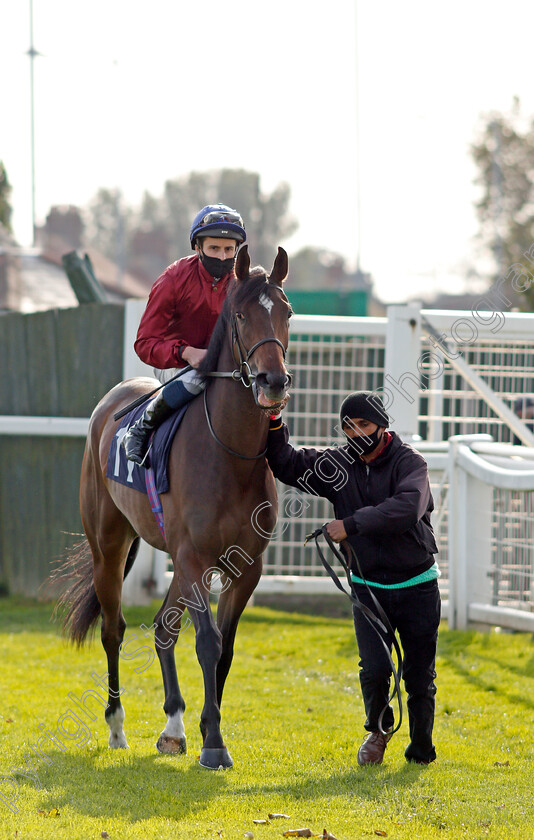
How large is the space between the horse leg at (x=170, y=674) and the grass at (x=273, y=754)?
3.6 inches

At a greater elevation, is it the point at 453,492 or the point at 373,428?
the point at 373,428

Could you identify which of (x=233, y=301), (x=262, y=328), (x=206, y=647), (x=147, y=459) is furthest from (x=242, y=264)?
(x=206, y=647)

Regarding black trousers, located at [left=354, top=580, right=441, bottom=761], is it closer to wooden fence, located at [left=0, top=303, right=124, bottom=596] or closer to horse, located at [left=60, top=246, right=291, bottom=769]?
horse, located at [left=60, top=246, right=291, bottom=769]

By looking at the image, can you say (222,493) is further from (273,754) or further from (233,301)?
(273,754)

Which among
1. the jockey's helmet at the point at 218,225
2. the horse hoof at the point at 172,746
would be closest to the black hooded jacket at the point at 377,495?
the jockey's helmet at the point at 218,225

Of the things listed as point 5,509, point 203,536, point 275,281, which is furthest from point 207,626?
point 5,509

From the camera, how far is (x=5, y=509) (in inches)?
348

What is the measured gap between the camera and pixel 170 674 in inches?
191

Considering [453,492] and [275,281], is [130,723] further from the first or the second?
[453,492]

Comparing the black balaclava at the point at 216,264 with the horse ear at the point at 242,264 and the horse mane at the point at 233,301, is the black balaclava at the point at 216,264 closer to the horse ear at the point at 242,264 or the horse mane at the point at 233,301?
the horse mane at the point at 233,301

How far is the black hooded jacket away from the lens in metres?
4.27

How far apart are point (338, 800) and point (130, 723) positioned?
1.71 meters

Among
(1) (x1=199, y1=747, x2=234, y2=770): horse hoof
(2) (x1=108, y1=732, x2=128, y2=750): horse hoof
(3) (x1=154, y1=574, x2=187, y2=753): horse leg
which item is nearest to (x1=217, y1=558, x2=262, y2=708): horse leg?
(3) (x1=154, y1=574, x2=187, y2=753): horse leg

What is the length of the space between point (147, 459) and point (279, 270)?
1.10 metres
